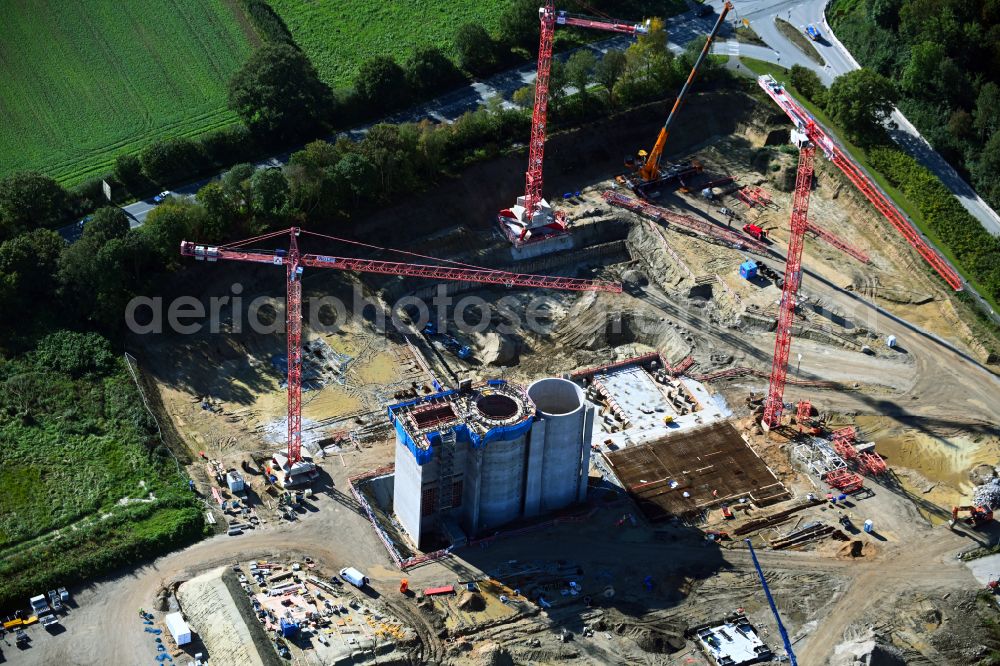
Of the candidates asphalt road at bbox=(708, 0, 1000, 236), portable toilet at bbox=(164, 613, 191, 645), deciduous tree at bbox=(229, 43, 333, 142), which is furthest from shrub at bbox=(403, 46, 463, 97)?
portable toilet at bbox=(164, 613, 191, 645)

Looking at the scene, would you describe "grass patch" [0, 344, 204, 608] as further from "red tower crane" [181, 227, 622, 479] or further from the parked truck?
"red tower crane" [181, 227, 622, 479]

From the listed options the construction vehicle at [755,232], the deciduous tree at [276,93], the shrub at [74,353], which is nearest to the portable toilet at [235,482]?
the shrub at [74,353]

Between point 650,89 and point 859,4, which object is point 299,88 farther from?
point 859,4

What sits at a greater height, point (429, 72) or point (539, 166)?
point (429, 72)

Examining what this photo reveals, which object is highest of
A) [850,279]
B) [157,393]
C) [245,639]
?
[157,393]

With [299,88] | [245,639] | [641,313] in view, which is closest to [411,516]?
[245,639]

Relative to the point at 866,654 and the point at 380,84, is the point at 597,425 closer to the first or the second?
the point at 866,654

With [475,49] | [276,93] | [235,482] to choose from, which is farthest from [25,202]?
[475,49]
